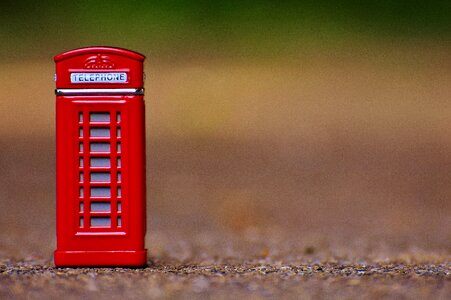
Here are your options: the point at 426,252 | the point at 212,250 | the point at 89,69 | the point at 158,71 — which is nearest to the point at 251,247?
the point at 212,250

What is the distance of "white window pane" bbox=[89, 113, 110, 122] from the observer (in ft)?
18.8

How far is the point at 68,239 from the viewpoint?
19.0 feet

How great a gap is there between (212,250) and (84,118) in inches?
68.9

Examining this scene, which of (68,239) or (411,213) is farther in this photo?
(411,213)

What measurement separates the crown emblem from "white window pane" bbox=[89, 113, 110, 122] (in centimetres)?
27

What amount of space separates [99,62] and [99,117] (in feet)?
1.04

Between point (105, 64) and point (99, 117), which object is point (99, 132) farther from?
point (105, 64)

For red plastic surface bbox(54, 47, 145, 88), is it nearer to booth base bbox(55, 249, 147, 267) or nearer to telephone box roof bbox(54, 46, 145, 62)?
telephone box roof bbox(54, 46, 145, 62)

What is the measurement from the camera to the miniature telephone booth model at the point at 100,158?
5711 millimetres

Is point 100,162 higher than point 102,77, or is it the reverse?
point 102,77

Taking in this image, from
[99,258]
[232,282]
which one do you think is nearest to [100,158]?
[99,258]

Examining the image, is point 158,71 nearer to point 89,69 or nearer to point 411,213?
point 411,213

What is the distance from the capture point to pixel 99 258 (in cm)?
578

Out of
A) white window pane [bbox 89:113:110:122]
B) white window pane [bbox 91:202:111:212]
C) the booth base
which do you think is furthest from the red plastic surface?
the booth base
